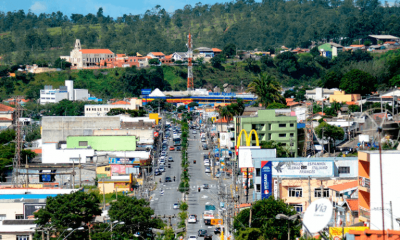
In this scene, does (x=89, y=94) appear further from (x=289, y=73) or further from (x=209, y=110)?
(x=289, y=73)

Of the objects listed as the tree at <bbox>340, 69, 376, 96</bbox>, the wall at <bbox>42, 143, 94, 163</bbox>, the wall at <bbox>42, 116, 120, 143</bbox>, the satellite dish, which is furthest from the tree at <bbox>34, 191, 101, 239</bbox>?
the tree at <bbox>340, 69, 376, 96</bbox>

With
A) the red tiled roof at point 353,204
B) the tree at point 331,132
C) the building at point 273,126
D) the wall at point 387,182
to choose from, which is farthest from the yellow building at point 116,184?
the wall at point 387,182

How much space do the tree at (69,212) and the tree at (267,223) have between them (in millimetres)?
8715

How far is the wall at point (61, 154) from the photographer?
254 ft

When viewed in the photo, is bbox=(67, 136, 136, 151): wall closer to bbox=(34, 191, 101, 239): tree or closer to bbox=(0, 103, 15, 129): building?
bbox=(0, 103, 15, 129): building

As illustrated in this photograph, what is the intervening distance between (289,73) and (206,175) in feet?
353

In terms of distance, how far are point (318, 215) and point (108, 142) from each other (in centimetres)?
5765

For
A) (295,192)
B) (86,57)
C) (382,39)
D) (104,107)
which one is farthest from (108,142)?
(382,39)

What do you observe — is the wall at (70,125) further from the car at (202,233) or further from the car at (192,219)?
the car at (202,233)

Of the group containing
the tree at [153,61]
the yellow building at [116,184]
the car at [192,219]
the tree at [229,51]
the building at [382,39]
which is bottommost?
the car at [192,219]

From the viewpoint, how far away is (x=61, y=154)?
78125mm

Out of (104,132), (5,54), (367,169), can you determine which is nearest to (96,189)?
(104,132)

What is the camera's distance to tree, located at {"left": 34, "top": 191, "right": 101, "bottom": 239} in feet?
133

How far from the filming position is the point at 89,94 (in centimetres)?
15088
